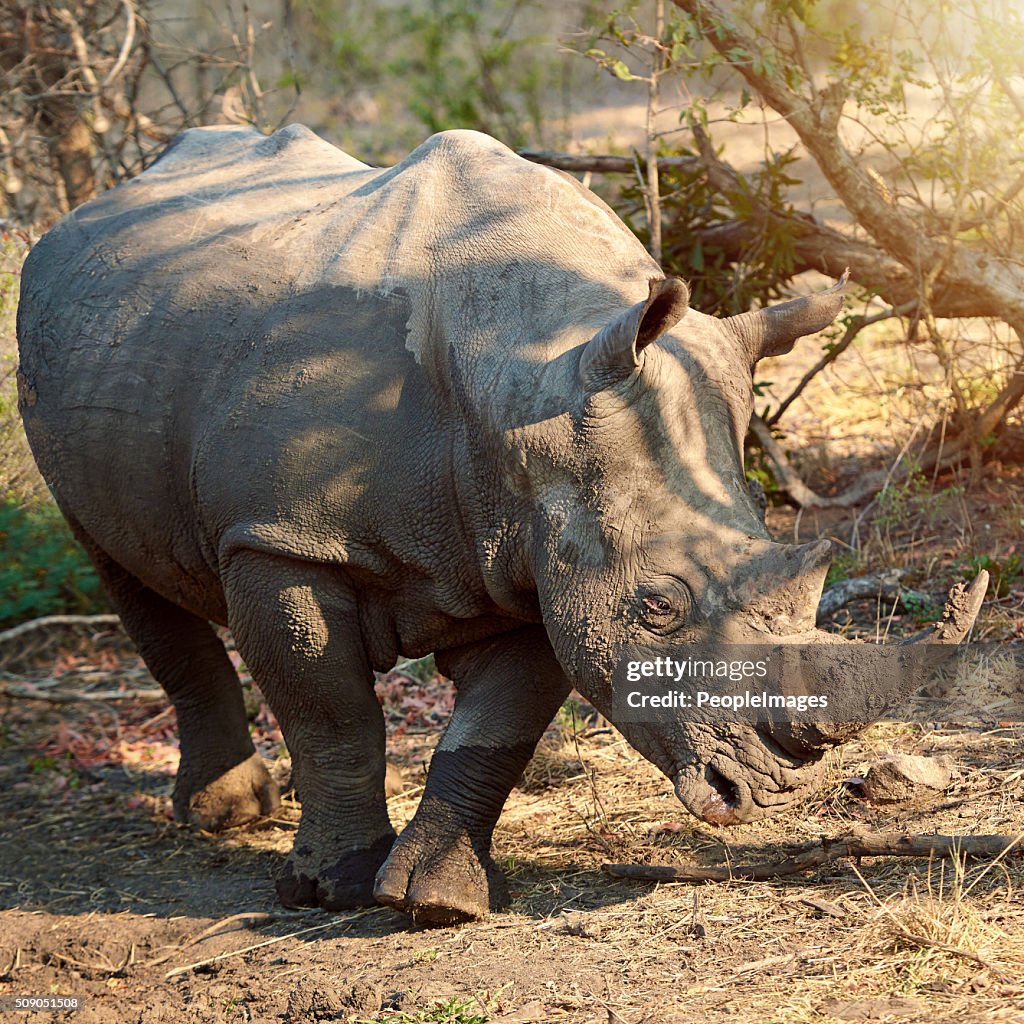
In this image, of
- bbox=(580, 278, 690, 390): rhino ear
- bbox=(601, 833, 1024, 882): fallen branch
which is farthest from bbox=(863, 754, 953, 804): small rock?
bbox=(580, 278, 690, 390): rhino ear

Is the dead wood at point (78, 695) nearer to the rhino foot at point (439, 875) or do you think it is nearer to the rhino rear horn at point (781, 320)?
the rhino foot at point (439, 875)

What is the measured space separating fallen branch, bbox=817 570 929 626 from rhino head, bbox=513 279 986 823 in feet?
8.61

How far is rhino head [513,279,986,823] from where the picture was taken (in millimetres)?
3980

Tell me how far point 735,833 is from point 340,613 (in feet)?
5.04

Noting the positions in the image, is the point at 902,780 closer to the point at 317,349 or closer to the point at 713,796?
the point at 713,796

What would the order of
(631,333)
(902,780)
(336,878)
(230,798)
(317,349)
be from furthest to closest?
(230,798) < (336,878) < (902,780) < (317,349) < (631,333)

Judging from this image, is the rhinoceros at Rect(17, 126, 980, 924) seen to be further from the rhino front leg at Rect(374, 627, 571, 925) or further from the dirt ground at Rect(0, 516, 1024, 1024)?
the dirt ground at Rect(0, 516, 1024, 1024)

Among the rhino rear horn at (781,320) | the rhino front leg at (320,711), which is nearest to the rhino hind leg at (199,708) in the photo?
the rhino front leg at (320,711)

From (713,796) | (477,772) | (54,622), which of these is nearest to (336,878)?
(477,772)

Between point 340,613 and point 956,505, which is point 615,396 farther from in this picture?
point 956,505

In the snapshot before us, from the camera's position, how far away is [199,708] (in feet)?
21.3

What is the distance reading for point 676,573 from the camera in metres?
4.12

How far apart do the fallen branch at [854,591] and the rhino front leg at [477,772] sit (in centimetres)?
225

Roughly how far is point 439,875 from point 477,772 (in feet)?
1.14
